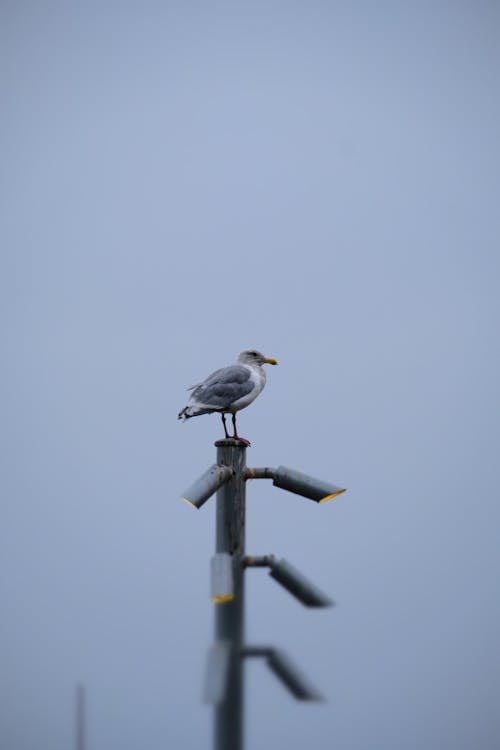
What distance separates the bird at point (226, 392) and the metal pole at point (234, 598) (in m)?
2.06

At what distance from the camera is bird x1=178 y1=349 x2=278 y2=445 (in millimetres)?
6496

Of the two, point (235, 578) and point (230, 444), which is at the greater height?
point (230, 444)

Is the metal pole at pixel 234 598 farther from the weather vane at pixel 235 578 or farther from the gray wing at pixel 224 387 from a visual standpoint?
the gray wing at pixel 224 387

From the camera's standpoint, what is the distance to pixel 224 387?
6617 mm

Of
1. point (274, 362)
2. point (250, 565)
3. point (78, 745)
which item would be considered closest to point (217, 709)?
point (250, 565)

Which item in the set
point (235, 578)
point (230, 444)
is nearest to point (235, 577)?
point (235, 578)

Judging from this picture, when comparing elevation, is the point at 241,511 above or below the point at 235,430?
below

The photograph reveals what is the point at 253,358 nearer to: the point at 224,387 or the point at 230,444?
the point at 224,387

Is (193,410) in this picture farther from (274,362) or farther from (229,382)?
(274,362)

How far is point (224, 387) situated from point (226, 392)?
57 millimetres

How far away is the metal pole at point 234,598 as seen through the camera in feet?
12.1

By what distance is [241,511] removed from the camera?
4.10 meters

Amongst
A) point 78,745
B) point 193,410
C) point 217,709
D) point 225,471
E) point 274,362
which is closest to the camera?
point 217,709

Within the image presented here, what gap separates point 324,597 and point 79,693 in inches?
720
